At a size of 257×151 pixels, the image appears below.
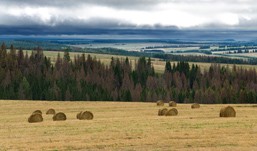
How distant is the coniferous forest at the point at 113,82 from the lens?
4840 inches

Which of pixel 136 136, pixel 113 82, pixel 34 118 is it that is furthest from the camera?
pixel 113 82

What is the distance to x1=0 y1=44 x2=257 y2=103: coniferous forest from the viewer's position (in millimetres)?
122938

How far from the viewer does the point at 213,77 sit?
166 metres

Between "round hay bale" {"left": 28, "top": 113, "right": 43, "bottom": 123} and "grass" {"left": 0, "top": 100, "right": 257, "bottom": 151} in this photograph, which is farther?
"round hay bale" {"left": 28, "top": 113, "right": 43, "bottom": 123}

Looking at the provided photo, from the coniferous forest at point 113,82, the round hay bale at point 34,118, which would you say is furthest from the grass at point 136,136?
the coniferous forest at point 113,82

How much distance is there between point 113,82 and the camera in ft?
528

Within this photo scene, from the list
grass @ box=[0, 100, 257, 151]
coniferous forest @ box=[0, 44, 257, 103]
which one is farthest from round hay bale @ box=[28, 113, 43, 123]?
coniferous forest @ box=[0, 44, 257, 103]

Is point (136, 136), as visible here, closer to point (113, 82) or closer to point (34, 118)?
point (34, 118)

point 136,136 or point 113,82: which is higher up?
point 113,82

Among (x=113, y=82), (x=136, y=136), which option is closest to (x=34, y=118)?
(x=136, y=136)

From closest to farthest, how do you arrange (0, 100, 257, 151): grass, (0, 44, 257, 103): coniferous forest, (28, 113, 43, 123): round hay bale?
(0, 100, 257, 151): grass < (28, 113, 43, 123): round hay bale < (0, 44, 257, 103): coniferous forest

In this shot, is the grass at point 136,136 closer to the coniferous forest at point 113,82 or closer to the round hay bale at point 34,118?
the round hay bale at point 34,118

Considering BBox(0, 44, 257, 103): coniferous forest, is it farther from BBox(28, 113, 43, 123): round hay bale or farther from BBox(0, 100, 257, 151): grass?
BBox(0, 100, 257, 151): grass

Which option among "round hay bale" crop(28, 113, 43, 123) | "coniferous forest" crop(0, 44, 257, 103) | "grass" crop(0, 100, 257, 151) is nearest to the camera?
"grass" crop(0, 100, 257, 151)
